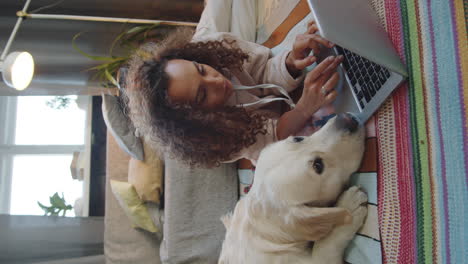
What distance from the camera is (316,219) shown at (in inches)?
32.0

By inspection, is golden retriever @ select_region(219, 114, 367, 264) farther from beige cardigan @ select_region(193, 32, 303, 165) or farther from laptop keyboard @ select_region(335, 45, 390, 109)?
beige cardigan @ select_region(193, 32, 303, 165)

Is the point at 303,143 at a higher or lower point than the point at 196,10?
lower

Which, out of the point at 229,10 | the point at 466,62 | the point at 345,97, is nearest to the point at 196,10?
the point at 229,10

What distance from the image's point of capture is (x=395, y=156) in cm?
74

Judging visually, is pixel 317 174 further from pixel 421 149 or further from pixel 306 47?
pixel 306 47

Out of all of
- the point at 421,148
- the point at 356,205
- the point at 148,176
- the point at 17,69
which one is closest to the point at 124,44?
the point at 17,69

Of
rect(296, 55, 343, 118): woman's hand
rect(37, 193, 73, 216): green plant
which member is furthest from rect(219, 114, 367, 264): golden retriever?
rect(37, 193, 73, 216): green plant

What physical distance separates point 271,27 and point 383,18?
0.75 metres

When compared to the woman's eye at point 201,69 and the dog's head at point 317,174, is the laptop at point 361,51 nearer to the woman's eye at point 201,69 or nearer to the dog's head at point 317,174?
the dog's head at point 317,174

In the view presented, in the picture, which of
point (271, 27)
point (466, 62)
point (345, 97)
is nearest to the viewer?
point (466, 62)

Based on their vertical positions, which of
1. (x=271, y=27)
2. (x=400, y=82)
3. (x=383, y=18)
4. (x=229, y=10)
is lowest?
(x=400, y=82)

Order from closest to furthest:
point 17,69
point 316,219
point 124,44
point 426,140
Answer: point 426,140, point 316,219, point 17,69, point 124,44

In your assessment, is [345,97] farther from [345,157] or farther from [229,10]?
[229,10]

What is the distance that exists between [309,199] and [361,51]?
41 cm
